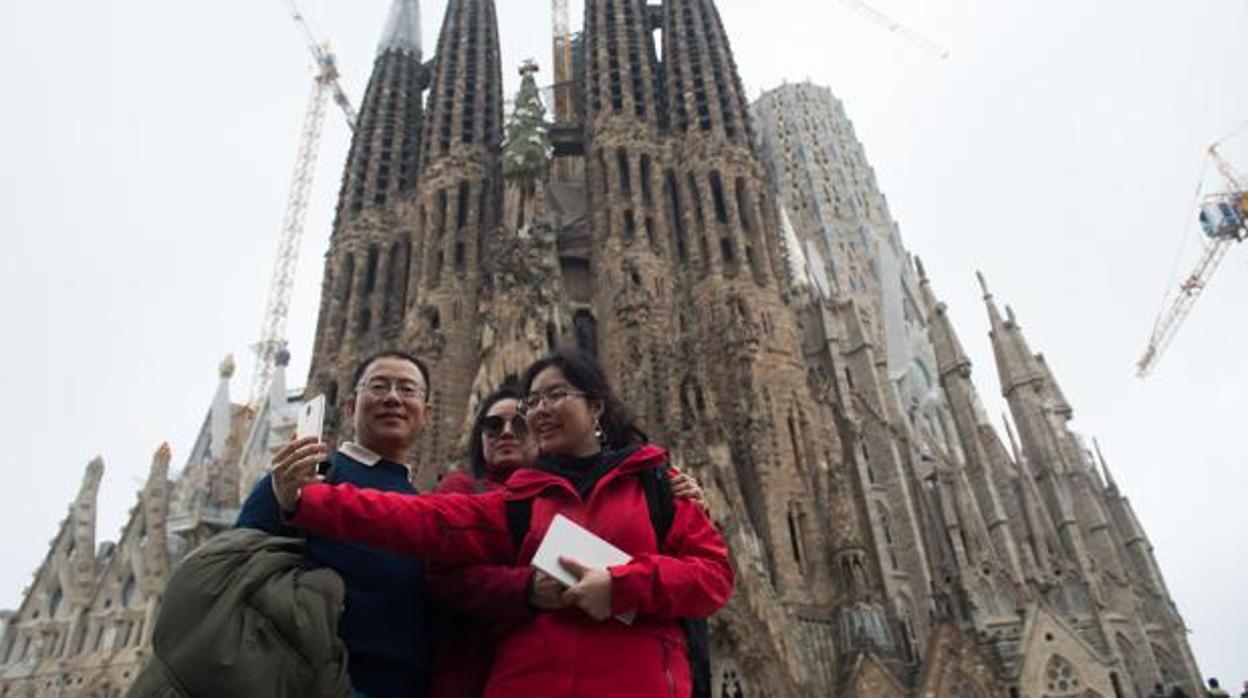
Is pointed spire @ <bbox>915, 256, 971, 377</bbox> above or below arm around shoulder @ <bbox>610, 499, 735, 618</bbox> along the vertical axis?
above

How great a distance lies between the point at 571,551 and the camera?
269 centimetres

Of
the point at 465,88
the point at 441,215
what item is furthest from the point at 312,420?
the point at 465,88

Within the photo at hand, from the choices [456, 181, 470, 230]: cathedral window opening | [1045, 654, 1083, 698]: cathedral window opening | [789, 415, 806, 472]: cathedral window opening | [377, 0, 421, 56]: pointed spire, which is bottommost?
[1045, 654, 1083, 698]: cathedral window opening

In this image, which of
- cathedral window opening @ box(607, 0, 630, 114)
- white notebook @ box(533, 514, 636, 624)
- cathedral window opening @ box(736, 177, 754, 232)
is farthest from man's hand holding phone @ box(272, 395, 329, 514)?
cathedral window opening @ box(607, 0, 630, 114)

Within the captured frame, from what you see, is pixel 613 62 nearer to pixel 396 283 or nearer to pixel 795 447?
pixel 396 283

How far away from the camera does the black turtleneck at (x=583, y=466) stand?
3.12m

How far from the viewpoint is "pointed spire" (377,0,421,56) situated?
110 ft

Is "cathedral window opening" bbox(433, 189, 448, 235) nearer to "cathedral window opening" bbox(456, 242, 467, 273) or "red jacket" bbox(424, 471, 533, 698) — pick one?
"cathedral window opening" bbox(456, 242, 467, 273)

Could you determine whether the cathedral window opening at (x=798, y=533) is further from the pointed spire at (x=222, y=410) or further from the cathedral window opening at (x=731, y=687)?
the pointed spire at (x=222, y=410)

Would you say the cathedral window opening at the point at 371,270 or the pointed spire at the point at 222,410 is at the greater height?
the pointed spire at the point at 222,410

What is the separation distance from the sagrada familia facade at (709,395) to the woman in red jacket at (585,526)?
14102 millimetres

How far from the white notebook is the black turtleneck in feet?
1.14

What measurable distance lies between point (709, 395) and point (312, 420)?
1825 centimetres

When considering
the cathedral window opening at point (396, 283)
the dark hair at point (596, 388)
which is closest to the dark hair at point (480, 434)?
the dark hair at point (596, 388)
